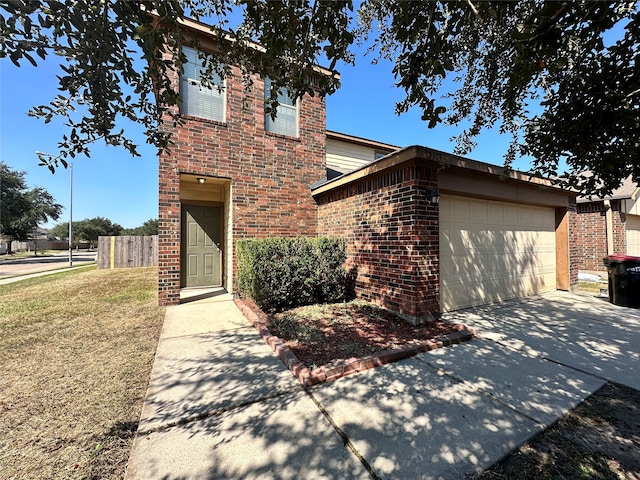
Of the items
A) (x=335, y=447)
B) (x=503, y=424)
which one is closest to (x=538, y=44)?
(x=503, y=424)

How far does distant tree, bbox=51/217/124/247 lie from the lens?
53.5m

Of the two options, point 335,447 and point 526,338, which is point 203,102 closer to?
point 335,447

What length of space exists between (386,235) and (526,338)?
2609mm

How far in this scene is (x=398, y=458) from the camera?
1850mm

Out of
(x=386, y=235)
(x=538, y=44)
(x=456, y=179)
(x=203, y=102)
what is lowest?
(x=386, y=235)

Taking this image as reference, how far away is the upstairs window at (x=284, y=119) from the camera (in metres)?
7.03

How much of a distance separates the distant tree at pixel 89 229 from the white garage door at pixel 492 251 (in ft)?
225

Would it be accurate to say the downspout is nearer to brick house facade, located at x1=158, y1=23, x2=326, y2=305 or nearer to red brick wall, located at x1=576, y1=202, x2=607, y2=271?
red brick wall, located at x1=576, y1=202, x2=607, y2=271

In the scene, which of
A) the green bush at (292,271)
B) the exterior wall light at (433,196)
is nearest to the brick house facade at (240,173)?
the green bush at (292,271)

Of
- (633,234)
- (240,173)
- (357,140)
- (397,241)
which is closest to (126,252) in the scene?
(240,173)

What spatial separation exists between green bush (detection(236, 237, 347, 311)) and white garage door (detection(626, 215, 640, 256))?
12.3 meters

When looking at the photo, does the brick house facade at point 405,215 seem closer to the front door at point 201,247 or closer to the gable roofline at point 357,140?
the front door at point 201,247

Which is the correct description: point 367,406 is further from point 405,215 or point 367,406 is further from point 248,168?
point 248,168

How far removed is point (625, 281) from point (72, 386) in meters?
9.40
